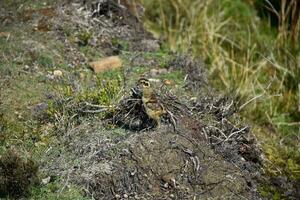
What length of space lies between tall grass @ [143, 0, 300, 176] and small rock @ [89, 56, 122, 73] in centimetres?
58

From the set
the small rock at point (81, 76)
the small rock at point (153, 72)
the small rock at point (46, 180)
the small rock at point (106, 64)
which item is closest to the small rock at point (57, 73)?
the small rock at point (81, 76)

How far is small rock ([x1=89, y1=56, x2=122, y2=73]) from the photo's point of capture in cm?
474

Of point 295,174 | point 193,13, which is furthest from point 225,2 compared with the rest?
point 295,174

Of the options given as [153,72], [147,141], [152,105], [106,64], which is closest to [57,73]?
[106,64]

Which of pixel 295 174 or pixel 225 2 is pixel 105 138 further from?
pixel 225 2

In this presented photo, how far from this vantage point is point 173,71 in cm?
484

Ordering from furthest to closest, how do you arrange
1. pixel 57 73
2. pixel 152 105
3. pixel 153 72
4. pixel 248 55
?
pixel 248 55, pixel 153 72, pixel 57 73, pixel 152 105

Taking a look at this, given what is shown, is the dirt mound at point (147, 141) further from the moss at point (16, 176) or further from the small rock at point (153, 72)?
the moss at point (16, 176)

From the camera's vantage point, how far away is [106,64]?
477cm

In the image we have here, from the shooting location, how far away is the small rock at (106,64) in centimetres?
474

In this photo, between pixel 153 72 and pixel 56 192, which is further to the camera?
pixel 153 72

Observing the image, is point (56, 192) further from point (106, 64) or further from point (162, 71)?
point (162, 71)

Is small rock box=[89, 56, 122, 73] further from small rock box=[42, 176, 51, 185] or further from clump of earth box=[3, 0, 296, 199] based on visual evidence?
small rock box=[42, 176, 51, 185]

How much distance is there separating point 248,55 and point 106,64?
4.72 feet
